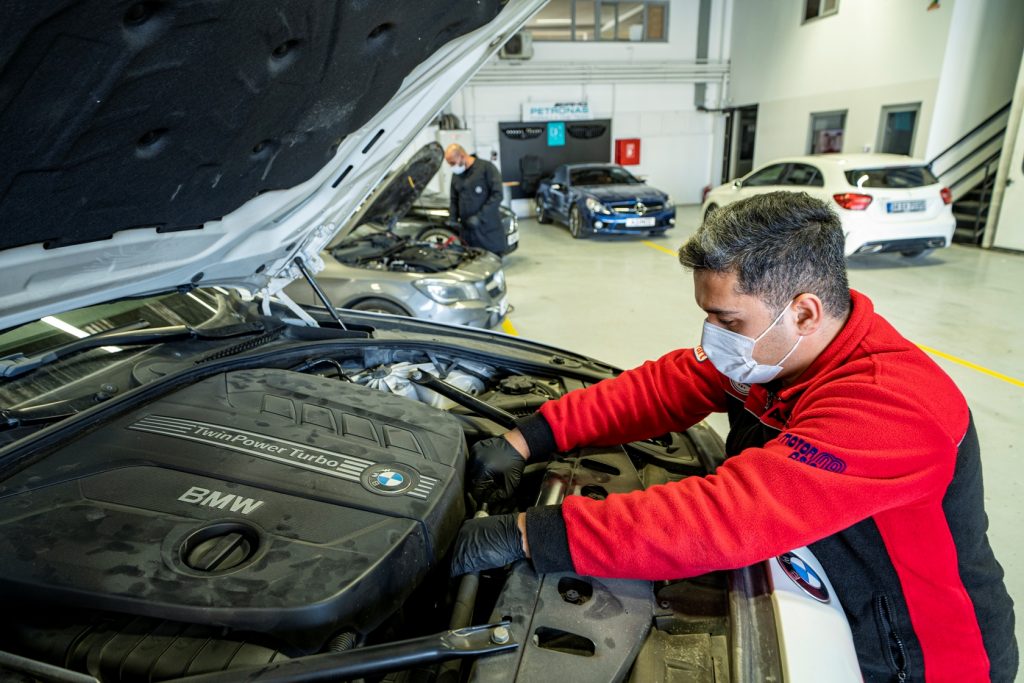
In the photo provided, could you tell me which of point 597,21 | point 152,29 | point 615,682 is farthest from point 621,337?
point 597,21

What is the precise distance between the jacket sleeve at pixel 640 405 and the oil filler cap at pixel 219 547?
81 cm

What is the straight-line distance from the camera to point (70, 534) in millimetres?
912

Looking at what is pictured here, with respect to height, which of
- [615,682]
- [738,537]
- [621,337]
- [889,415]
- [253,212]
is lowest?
[621,337]

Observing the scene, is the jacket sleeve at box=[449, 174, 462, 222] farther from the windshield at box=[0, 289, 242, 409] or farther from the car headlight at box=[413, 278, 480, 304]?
the windshield at box=[0, 289, 242, 409]

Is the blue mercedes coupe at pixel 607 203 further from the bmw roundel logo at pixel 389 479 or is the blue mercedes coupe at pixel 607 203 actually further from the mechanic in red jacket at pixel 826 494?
the bmw roundel logo at pixel 389 479

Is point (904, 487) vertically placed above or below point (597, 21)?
below

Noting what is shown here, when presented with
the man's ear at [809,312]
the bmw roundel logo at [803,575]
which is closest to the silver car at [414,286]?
the man's ear at [809,312]

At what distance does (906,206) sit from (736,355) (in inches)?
244

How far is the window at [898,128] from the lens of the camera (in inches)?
328

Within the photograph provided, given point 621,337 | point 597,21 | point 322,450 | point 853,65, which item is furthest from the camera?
point 597,21

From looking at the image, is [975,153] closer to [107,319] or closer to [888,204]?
[888,204]

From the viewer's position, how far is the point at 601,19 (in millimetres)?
12367

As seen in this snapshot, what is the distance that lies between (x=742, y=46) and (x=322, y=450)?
13.6m

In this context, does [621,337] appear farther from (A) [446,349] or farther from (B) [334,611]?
(B) [334,611]
